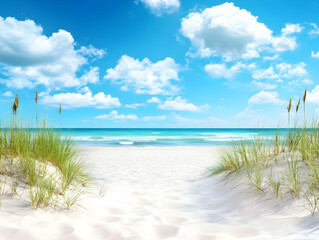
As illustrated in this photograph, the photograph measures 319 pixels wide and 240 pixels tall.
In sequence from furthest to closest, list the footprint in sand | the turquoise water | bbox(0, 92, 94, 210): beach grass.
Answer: the turquoise water < the footprint in sand < bbox(0, 92, 94, 210): beach grass

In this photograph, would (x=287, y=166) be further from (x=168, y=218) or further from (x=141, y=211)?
(x=141, y=211)

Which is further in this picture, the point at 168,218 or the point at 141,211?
the point at 141,211

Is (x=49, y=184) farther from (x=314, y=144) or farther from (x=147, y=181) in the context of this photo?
(x=314, y=144)

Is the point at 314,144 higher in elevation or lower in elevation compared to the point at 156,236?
higher

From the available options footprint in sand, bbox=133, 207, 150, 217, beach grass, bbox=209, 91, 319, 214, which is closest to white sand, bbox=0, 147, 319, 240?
footprint in sand, bbox=133, 207, 150, 217

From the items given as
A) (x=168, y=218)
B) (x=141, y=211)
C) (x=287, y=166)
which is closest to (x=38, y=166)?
(x=141, y=211)

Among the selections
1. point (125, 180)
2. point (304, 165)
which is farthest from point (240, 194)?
point (125, 180)

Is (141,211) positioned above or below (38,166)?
below

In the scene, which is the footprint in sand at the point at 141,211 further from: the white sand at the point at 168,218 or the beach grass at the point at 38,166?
the beach grass at the point at 38,166

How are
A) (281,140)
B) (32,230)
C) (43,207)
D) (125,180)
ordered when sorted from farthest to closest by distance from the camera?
1. (125,180)
2. (281,140)
3. (43,207)
4. (32,230)

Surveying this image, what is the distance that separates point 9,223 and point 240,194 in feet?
A: 9.42

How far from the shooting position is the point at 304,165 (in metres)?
3.74

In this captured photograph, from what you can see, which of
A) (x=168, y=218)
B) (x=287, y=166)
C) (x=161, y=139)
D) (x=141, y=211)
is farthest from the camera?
(x=161, y=139)

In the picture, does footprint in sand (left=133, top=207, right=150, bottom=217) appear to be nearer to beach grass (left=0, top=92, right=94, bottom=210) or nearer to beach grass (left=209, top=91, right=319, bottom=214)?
Answer: beach grass (left=0, top=92, right=94, bottom=210)
